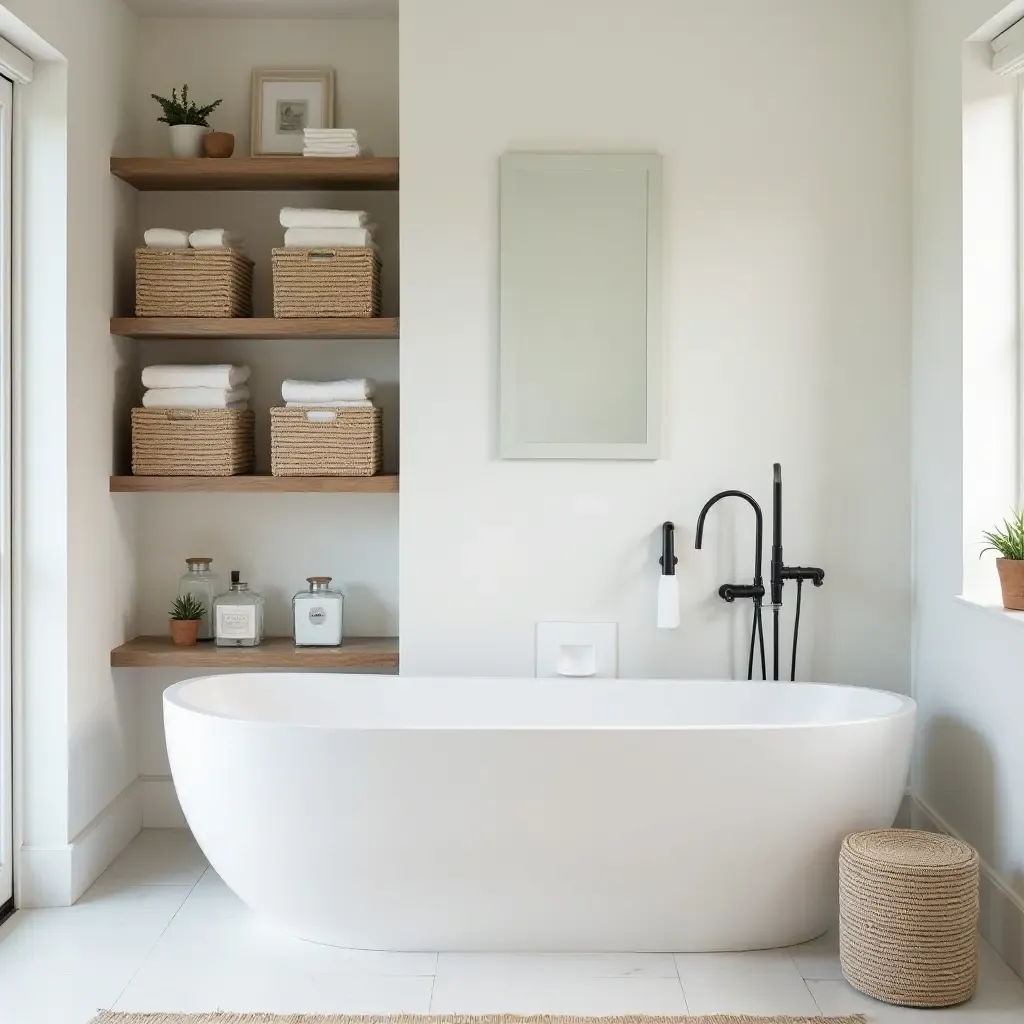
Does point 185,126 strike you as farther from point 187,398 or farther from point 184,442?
point 184,442

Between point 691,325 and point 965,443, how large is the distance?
86 cm

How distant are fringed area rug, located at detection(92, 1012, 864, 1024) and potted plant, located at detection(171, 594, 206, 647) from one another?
1301 millimetres

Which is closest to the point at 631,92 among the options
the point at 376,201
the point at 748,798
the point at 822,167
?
the point at 822,167

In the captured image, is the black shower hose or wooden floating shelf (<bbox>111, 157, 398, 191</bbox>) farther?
wooden floating shelf (<bbox>111, 157, 398, 191</bbox>)

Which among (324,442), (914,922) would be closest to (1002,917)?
(914,922)

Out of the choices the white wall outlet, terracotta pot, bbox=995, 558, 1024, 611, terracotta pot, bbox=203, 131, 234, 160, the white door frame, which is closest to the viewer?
terracotta pot, bbox=995, 558, 1024, 611

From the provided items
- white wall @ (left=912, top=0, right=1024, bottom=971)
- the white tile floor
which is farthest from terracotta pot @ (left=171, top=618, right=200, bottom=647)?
white wall @ (left=912, top=0, right=1024, bottom=971)

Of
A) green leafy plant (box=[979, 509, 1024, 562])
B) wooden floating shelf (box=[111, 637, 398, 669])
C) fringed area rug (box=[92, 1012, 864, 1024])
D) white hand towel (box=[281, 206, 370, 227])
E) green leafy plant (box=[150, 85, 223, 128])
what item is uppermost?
green leafy plant (box=[150, 85, 223, 128])

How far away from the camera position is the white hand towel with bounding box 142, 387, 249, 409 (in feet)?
11.5

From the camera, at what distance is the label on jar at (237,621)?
3.55m

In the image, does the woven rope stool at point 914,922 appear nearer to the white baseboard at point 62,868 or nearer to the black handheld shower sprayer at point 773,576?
the black handheld shower sprayer at point 773,576

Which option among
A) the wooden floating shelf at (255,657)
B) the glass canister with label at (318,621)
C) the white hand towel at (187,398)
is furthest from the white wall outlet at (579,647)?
the white hand towel at (187,398)

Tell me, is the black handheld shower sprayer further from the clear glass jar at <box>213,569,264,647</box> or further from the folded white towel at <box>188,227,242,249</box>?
the folded white towel at <box>188,227,242,249</box>

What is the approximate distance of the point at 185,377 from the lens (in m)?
3.51
